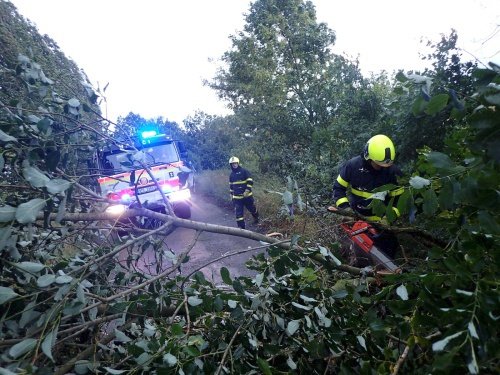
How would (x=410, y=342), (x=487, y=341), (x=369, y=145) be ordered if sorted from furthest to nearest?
(x=369, y=145), (x=410, y=342), (x=487, y=341)

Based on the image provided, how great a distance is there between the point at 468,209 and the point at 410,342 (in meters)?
0.53

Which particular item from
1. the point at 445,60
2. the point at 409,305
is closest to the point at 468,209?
the point at 409,305

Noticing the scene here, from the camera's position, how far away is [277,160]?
1045 cm

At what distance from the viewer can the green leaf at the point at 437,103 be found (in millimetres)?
933

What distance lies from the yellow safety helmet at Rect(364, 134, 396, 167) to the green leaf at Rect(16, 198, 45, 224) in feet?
10.2

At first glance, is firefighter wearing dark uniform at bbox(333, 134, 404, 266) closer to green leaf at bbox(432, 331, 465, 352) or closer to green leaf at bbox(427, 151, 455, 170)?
green leaf at bbox(427, 151, 455, 170)

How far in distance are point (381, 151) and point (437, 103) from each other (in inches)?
104

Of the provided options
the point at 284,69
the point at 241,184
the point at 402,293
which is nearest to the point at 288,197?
the point at 402,293

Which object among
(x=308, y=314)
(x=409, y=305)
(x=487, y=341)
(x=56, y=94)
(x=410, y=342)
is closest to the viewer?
(x=487, y=341)

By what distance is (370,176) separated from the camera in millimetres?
3658

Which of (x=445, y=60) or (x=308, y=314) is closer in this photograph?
(x=308, y=314)

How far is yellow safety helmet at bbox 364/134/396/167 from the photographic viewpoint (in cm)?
346

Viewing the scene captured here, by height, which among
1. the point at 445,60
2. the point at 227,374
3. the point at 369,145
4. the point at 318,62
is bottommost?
the point at 227,374

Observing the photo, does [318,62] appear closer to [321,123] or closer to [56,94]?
[321,123]
